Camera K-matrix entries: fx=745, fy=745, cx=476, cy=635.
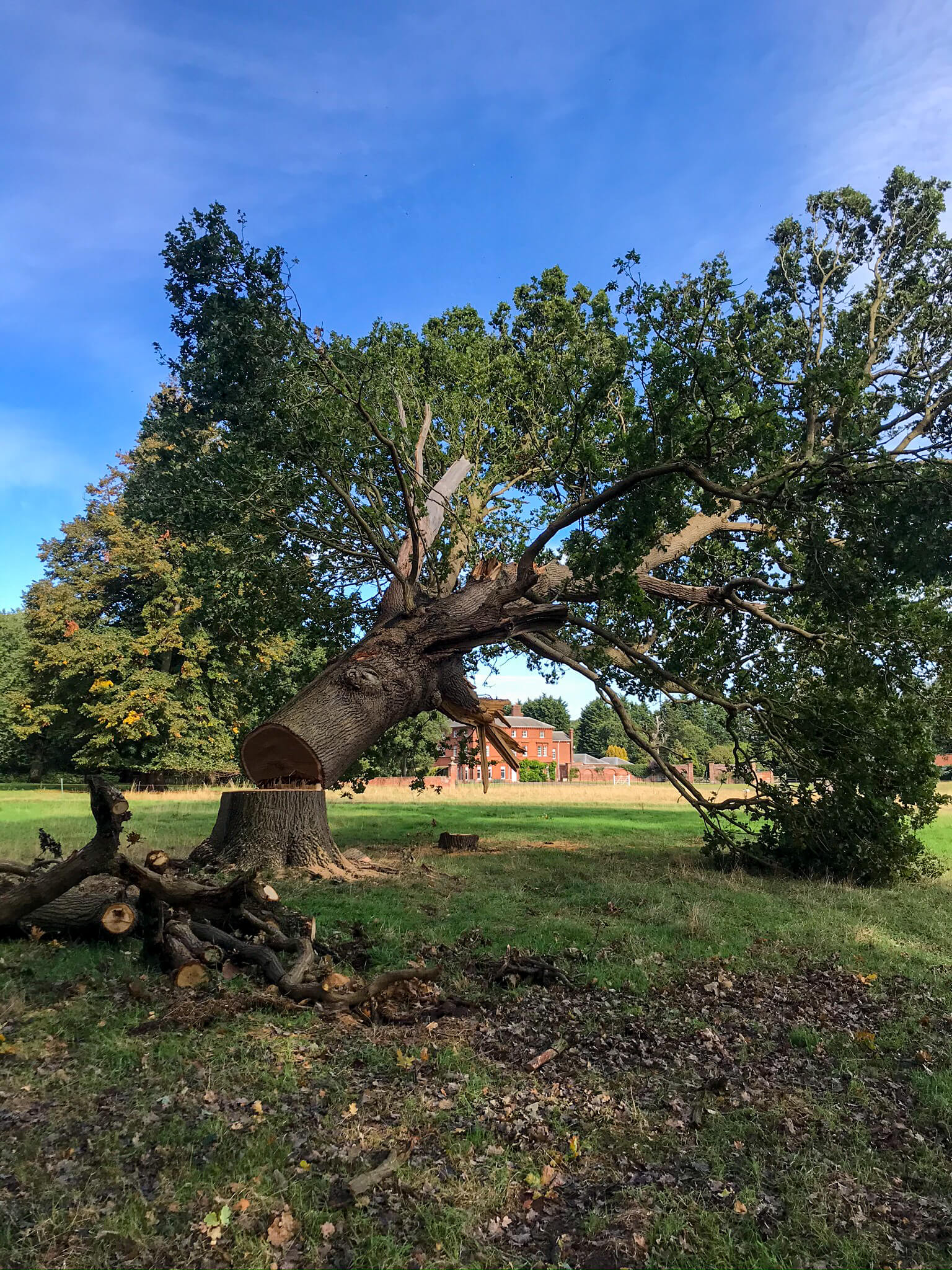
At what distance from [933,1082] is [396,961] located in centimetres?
399

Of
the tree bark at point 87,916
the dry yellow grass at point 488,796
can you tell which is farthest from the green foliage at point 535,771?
the tree bark at point 87,916

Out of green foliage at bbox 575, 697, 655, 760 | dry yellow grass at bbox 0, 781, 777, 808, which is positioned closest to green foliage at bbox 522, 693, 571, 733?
green foliage at bbox 575, 697, 655, 760

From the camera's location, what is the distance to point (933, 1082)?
459 cm

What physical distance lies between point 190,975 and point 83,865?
1233mm

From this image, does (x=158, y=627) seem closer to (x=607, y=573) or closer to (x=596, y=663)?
(x=596, y=663)

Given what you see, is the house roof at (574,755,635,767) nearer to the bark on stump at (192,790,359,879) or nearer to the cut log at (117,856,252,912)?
the bark on stump at (192,790,359,879)

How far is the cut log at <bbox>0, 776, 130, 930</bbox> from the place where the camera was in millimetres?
5598

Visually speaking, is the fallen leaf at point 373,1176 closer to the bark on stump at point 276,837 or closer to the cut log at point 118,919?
the cut log at point 118,919

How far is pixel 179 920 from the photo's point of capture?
6117 mm

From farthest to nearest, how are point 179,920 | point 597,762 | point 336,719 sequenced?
point 597,762, point 336,719, point 179,920

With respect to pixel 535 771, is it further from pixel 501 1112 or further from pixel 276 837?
pixel 501 1112

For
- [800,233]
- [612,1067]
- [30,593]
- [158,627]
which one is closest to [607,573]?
[612,1067]

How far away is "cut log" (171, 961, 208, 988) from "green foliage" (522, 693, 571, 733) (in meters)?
104

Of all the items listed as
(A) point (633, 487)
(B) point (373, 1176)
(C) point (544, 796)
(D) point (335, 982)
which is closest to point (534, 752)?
(C) point (544, 796)
